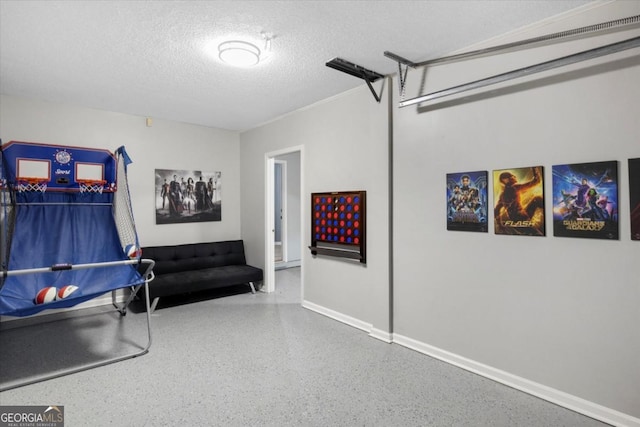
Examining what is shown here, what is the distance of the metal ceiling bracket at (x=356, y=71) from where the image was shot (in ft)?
9.28

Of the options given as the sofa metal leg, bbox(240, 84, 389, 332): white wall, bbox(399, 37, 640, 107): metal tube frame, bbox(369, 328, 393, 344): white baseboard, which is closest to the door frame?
bbox(240, 84, 389, 332): white wall

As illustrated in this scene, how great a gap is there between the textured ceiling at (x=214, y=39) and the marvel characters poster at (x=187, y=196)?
4.54 ft

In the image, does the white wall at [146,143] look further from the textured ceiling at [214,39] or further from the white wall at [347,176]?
the white wall at [347,176]

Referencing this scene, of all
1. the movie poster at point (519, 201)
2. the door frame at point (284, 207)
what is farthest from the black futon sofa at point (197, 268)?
the movie poster at point (519, 201)

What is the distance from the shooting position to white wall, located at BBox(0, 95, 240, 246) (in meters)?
3.84

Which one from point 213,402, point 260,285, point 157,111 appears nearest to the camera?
point 213,402

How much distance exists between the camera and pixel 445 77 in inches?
109

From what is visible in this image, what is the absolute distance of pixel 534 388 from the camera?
229 centimetres

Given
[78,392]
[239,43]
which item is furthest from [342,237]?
[78,392]

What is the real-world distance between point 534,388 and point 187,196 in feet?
15.2

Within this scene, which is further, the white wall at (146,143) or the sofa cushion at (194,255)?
the sofa cushion at (194,255)

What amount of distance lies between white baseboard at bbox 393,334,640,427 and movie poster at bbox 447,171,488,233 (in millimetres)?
1043

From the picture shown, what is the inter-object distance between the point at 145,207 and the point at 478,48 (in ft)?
14.3

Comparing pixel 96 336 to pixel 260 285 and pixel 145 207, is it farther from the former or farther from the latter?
pixel 260 285
